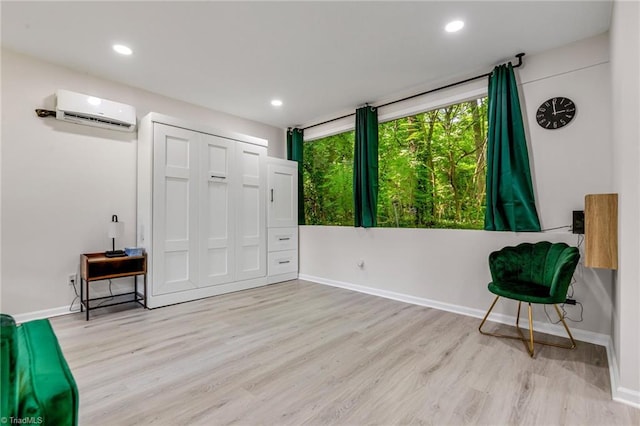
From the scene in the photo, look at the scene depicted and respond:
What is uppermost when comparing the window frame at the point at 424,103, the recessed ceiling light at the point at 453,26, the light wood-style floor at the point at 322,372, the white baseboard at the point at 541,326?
the recessed ceiling light at the point at 453,26

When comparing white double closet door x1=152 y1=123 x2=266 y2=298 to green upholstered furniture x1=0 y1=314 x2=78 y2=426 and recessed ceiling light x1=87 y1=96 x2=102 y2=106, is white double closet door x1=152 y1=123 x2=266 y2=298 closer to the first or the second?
recessed ceiling light x1=87 y1=96 x2=102 y2=106

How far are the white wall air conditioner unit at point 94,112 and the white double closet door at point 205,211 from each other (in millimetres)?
401

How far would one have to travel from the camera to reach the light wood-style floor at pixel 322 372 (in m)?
1.60

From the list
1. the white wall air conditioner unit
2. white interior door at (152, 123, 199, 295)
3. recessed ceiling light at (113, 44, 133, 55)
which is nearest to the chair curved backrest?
white interior door at (152, 123, 199, 295)

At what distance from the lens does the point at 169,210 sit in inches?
139

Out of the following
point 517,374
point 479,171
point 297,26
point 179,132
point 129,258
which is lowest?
point 517,374

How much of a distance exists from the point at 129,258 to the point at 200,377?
1.90 meters

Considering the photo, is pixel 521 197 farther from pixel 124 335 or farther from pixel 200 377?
pixel 124 335

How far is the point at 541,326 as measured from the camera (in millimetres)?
2779

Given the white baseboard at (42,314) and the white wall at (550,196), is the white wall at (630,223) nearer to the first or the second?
the white wall at (550,196)

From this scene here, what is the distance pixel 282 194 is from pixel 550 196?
3408 millimetres

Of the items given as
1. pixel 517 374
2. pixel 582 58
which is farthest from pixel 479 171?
pixel 517 374

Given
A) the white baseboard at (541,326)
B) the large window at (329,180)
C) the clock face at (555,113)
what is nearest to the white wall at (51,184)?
the large window at (329,180)

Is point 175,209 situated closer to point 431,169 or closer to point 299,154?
point 299,154
